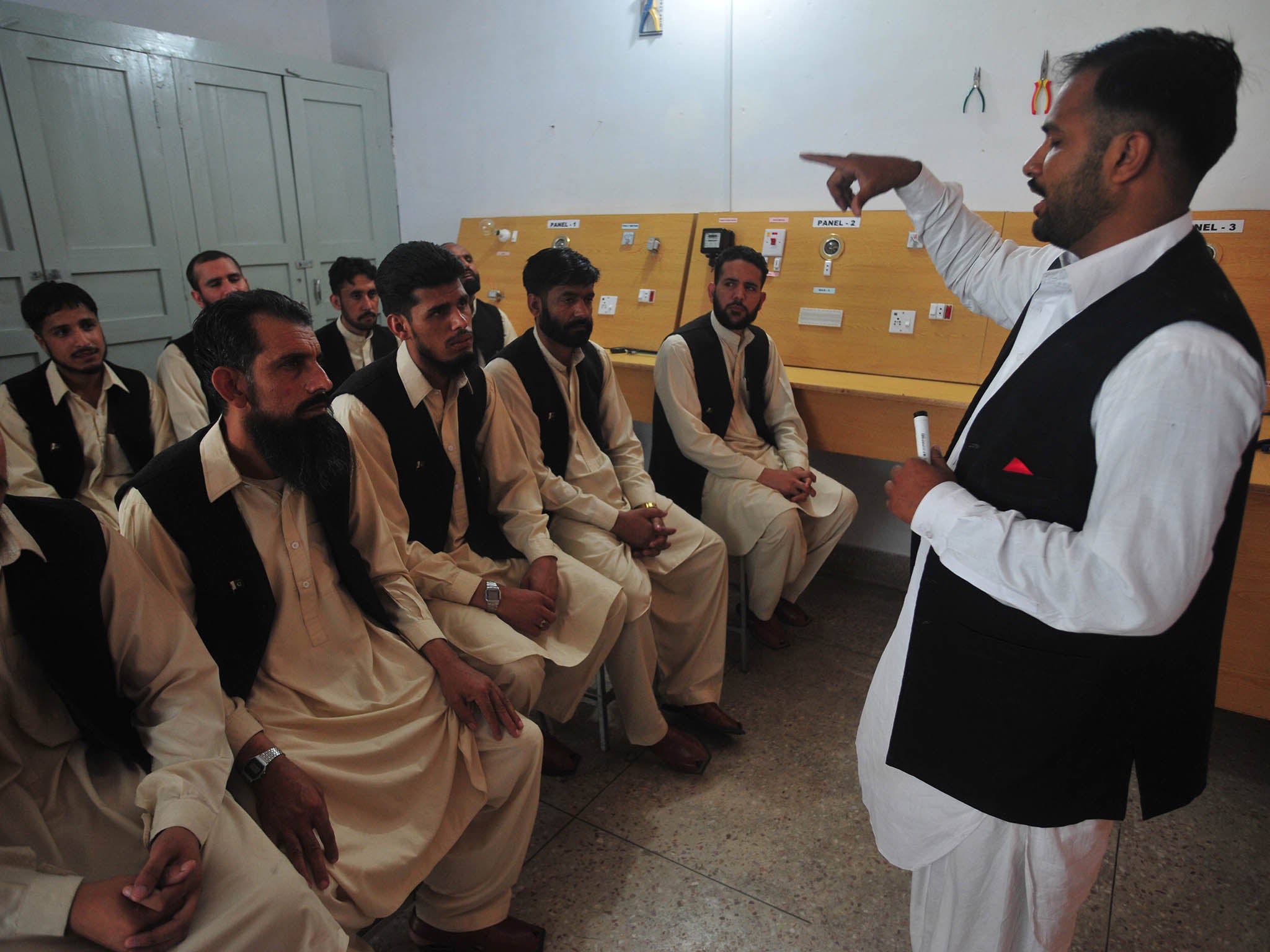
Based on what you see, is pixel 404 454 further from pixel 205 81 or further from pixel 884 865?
pixel 205 81

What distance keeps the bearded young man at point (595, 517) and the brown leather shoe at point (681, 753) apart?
0.22 feet

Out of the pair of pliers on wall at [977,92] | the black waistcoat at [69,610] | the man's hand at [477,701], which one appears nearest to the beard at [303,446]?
the black waistcoat at [69,610]

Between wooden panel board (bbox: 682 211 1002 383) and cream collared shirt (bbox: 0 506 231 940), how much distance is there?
106 inches

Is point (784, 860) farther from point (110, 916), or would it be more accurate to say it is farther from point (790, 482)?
point (110, 916)

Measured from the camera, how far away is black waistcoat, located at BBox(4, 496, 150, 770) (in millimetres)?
1117

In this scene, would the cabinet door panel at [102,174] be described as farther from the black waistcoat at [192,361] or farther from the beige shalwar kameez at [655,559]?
the beige shalwar kameez at [655,559]

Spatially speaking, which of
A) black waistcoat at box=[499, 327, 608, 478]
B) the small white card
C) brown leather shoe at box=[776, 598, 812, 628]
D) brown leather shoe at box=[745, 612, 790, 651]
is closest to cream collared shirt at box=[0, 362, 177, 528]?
black waistcoat at box=[499, 327, 608, 478]

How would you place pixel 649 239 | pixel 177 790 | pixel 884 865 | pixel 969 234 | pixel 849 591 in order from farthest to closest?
1. pixel 649 239
2. pixel 849 591
3. pixel 884 865
4. pixel 969 234
5. pixel 177 790

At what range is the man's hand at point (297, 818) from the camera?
1209 mm

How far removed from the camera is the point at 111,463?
2568 mm

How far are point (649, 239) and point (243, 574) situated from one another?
9.37 ft

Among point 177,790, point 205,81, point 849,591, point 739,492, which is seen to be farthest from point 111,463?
point 849,591

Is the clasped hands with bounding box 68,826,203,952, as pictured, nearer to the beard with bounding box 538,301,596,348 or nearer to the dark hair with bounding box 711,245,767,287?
the beard with bounding box 538,301,596,348

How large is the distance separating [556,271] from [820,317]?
4.54ft
